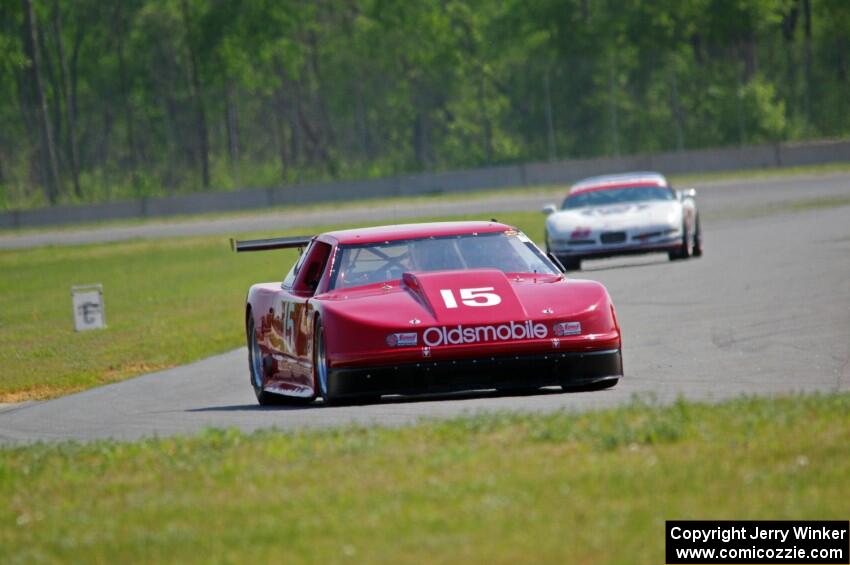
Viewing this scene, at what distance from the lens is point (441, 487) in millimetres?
6488

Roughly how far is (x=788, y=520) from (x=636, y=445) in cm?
169

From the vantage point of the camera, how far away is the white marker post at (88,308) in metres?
22.7

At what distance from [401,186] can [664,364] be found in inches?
1975

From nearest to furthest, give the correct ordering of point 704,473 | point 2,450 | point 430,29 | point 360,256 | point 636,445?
point 704,473 < point 636,445 < point 2,450 < point 360,256 < point 430,29

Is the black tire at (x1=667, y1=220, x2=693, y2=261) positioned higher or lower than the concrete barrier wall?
higher

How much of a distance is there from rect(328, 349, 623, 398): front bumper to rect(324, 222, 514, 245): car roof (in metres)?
1.62

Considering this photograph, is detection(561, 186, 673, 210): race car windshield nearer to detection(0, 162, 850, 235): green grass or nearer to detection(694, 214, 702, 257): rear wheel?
detection(694, 214, 702, 257): rear wheel

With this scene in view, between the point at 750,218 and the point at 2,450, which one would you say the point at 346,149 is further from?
the point at 2,450

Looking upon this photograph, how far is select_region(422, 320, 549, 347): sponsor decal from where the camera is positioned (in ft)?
34.7

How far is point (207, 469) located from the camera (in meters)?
7.46

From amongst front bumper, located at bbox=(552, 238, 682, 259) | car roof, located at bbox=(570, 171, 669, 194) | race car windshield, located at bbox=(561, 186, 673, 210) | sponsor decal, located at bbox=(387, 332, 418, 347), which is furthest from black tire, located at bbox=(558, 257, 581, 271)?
sponsor decal, located at bbox=(387, 332, 418, 347)

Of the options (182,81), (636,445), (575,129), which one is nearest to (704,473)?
(636,445)

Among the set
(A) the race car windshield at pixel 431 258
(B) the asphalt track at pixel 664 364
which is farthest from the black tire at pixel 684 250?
(A) the race car windshield at pixel 431 258

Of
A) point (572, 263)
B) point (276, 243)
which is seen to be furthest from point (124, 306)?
point (276, 243)
